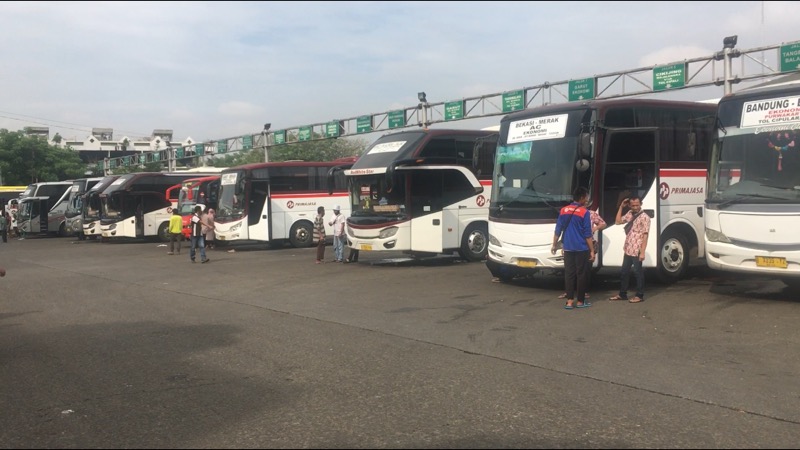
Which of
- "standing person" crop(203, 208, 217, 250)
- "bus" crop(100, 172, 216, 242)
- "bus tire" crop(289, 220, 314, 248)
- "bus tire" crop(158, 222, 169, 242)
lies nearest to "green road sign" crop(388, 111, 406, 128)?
"bus tire" crop(289, 220, 314, 248)

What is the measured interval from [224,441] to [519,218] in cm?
813

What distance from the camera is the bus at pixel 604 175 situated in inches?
456

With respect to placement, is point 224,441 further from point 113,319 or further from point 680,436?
point 113,319

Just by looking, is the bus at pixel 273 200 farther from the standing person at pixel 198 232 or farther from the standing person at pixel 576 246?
the standing person at pixel 576 246

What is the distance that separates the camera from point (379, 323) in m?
9.57

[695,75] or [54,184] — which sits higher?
[695,75]

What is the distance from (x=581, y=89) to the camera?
2527 centimetres

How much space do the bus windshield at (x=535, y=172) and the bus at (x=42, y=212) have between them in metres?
34.3

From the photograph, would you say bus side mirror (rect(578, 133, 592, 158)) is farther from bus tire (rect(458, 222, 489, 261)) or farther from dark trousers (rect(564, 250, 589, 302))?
bus tire (rect(458, 222, 489, 261))

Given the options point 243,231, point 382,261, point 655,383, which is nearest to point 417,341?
point 655,383

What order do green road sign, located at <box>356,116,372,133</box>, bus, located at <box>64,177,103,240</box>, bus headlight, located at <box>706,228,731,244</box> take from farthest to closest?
bus, located at <box>64,177,103,240</box>
green road sign, located at <box>356,116,372,133</box>
bus headlight, located at <box>706,228,731,244</box>

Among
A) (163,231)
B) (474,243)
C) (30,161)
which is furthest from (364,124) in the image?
(30,161)

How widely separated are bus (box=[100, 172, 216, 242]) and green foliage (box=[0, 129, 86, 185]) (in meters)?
31.9

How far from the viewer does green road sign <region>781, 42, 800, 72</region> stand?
19.7 meters
